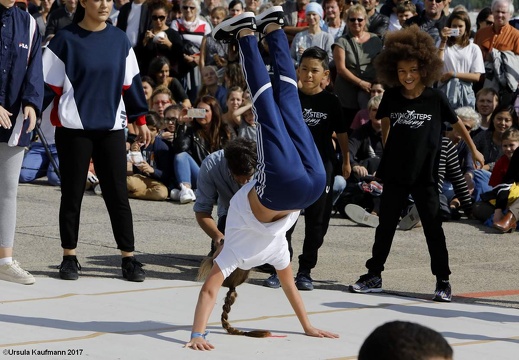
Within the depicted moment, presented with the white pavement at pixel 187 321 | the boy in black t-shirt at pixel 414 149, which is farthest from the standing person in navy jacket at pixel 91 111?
the boy in black t-shirt at pixel 414 149

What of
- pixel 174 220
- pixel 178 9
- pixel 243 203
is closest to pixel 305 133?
pixel 243 203

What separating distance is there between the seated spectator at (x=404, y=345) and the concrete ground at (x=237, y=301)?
2784 mm

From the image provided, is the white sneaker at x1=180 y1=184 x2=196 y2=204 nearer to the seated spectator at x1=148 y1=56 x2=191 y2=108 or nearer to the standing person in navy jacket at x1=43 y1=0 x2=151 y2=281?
the seated spectator at x1=148 y1=56 x2=191 y2=108

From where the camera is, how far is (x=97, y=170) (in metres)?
7.15

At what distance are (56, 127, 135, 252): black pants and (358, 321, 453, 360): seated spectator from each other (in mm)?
4781

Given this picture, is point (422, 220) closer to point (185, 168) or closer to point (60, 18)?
point (185, 168)

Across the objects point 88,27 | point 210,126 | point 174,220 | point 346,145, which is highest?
point 88,27

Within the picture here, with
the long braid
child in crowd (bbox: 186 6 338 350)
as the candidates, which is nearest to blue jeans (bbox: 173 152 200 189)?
child in crowd (bbox: 186 6 338 350)

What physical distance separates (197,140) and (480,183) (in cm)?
304

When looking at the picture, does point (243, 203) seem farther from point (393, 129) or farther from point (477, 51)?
point (477, 51)

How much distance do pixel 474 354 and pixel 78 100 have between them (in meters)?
3.13

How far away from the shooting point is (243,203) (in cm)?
556

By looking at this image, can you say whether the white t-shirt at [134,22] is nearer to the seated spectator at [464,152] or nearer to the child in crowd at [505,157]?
the seated spectator at [464,152]

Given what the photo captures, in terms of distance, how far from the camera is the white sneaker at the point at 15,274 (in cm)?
684
